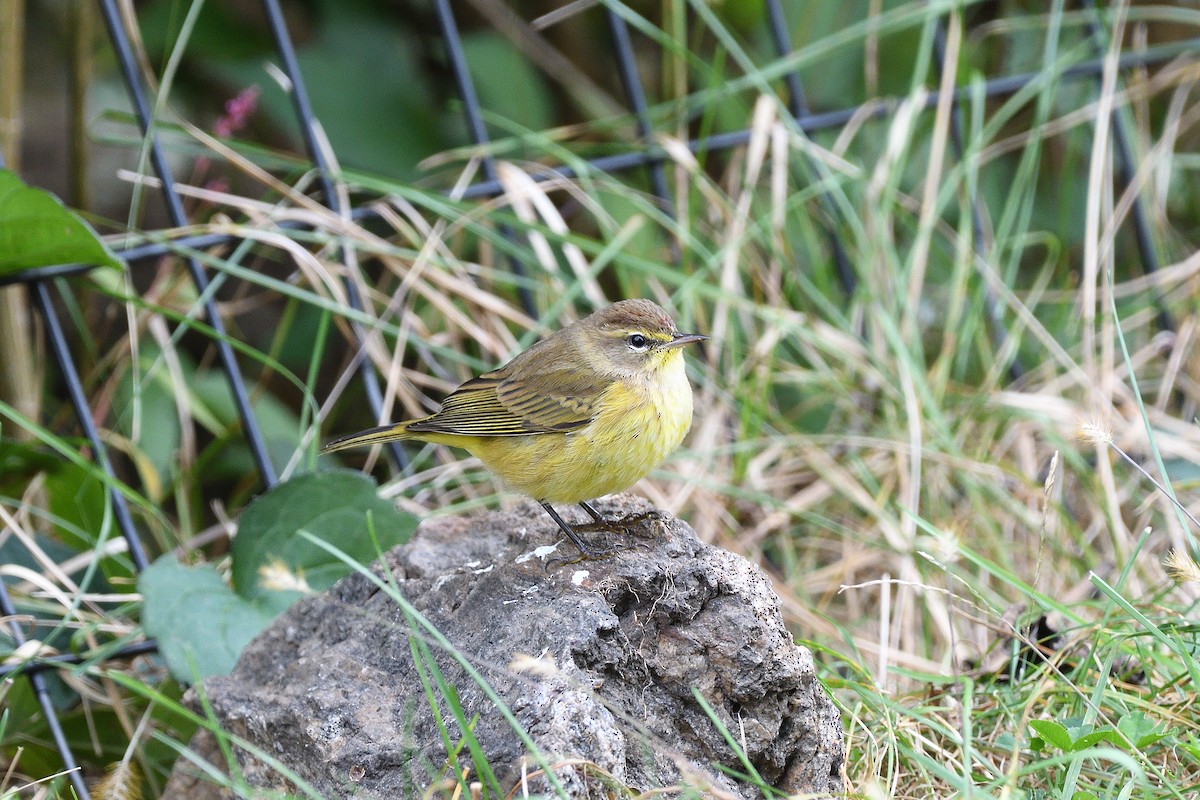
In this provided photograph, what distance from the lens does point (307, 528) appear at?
3.26 meters

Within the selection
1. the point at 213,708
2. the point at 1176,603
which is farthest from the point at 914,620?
the point at 213,708

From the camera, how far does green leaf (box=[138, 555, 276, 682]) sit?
3.00 meters

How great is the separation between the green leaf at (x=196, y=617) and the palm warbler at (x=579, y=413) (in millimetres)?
509

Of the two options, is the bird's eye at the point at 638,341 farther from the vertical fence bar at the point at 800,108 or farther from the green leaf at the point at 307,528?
the vertical fence bar at the point at 800,108

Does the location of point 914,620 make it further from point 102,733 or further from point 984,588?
point 102,733

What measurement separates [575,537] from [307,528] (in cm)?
86

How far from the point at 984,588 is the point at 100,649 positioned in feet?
8.64

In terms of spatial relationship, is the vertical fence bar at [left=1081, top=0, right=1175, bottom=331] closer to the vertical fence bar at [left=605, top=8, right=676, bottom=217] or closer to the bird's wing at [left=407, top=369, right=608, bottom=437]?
the vertical fence bar at [left=605, top=8, right=676, bottom=217]

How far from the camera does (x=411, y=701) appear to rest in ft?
7.80

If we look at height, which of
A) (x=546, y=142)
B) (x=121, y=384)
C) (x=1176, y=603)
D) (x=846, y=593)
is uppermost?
(x=546, y=142)

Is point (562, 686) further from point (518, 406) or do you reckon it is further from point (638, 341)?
point (638, 341)

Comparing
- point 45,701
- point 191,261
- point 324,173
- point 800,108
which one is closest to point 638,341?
point 324,173

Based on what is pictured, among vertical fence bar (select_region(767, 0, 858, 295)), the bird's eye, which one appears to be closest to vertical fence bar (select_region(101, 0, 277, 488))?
the bird's eye

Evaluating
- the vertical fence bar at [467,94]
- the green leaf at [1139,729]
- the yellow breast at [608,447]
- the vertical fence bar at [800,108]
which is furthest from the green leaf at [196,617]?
the vertical fence bar at [800,108]
